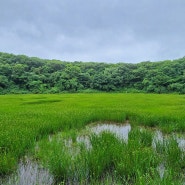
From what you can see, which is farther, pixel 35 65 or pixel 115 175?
pixel 35 65

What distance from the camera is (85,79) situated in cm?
7844

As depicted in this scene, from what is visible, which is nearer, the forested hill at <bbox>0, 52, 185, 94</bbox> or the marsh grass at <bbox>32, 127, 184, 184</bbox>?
the marsh grass at <bbox>32, 127, 184, 184</bbox>

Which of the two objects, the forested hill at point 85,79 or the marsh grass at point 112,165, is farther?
the forested hill at point 85,79

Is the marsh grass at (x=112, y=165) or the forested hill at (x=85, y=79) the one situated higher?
the forested hill at (x=85, y=79)

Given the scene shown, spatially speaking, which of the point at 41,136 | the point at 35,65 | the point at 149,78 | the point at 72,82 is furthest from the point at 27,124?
the point at 35,65

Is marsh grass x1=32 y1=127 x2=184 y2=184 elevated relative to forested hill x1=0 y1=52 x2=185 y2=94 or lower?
lower

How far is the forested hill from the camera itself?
223 feet

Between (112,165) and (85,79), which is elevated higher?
(85,79)

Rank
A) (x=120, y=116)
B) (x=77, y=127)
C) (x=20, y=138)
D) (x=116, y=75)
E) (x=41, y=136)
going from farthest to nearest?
(x=116, y=75) → (x=120, y=116) → (x=77, y=127) → (x=41, y=136) → (x=20, y=138)

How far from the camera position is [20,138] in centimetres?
860

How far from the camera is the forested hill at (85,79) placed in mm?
68062

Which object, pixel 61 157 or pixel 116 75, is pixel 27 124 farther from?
pixel 116 75

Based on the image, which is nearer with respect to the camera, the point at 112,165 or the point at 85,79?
the point at 112,165

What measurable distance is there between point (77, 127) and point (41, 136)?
3274 millimetres
